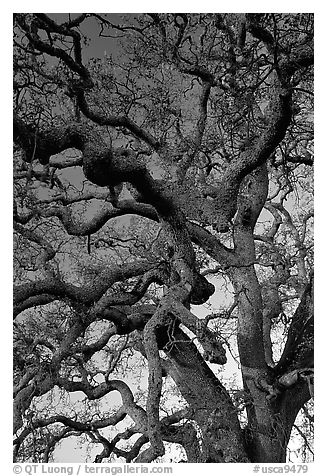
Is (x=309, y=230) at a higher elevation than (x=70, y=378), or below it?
higher

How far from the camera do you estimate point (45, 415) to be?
17.4 feet

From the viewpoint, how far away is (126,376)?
5836 mm

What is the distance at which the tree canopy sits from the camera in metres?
4.29

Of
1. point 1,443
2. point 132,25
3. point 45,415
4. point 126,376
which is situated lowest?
point 1,443

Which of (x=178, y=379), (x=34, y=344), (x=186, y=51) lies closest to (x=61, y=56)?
(x=186, y=51)

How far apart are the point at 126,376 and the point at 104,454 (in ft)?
2.25

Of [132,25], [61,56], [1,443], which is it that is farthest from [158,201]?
[1,443]

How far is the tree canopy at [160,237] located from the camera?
4.29 meters

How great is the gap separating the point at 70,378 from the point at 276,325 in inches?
68.7

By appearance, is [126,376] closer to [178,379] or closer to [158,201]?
[178,379]

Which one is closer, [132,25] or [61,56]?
[61,56]

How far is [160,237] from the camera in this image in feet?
17.8
